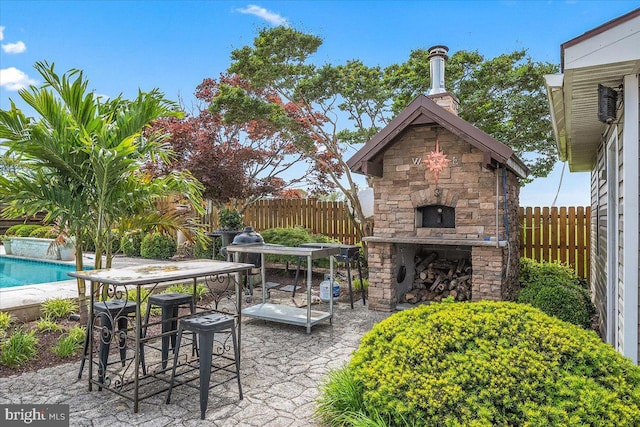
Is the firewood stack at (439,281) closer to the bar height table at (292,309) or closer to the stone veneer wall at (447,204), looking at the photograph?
the stone veneer wall at (447,204)

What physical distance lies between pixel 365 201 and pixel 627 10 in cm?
734

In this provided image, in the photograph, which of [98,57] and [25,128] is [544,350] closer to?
[25,128]

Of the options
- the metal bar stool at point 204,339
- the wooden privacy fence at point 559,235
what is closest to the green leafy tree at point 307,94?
the wooden privacy fence at point 559,235

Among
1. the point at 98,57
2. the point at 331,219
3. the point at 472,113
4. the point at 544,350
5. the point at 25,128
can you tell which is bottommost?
the point at 544,350

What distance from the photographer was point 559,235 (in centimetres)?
860

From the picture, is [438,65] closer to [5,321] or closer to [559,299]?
[559,299]

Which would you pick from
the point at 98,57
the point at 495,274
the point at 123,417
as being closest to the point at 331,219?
the point at 495,274

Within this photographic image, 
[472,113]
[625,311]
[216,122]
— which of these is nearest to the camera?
[625,311]

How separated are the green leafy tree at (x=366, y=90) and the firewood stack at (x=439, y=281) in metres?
2.64

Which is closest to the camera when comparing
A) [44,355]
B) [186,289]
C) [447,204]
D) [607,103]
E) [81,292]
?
[607,103]

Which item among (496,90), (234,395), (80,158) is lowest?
(234,395)

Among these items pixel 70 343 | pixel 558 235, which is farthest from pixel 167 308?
pixel 558 235

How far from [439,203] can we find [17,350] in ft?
17.8

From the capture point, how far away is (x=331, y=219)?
36.2 ft
